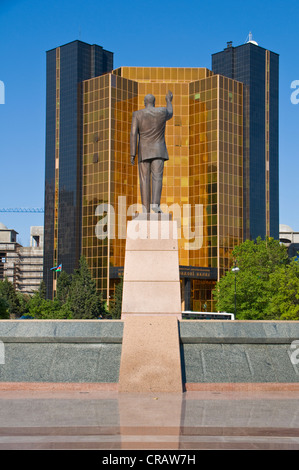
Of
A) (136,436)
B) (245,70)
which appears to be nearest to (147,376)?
(136,436)

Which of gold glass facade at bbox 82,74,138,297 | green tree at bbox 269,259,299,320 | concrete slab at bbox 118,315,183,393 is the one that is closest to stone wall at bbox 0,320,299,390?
concrete slab at bbox 118,315,183,393

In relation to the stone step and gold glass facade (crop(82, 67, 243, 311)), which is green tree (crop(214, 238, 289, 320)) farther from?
the stone step

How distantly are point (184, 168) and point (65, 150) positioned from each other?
Answer: 880 inches

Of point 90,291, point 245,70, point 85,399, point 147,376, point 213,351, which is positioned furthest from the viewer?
point 245,70

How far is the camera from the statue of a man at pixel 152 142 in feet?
69.7

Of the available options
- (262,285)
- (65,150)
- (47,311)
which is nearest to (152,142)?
(262,285)

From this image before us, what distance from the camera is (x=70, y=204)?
110 meters

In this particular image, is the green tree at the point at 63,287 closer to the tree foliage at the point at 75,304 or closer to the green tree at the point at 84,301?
the tree foliage at the point at 75,304

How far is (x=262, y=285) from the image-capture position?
2630 inches

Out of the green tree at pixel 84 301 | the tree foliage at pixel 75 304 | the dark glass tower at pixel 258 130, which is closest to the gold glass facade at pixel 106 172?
the tree foliage at pixel 75 304

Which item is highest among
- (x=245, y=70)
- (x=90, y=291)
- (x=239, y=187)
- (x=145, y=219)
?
(x=245, y=70)

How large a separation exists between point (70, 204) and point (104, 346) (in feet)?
312
